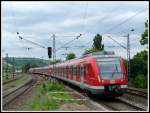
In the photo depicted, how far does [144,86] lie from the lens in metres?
46.8

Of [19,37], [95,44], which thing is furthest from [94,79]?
[95,44]

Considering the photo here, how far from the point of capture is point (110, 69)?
27047 mm

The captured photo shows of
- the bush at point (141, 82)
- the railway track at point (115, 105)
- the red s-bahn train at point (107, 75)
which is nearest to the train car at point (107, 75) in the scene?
the red s-bahn train at point (107, 75)

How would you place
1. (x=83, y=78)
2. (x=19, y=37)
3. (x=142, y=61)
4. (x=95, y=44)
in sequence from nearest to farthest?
(x=83, y=78) < (x=19, y=37) < (x=142, y=61) < (x=95, y=44)

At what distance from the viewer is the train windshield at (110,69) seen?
26750mm

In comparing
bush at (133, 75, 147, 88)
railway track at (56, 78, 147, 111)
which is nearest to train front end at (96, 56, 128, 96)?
railway track at (56, 78, 147, 111)

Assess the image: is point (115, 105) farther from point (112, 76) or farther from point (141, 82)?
point (141, 82)

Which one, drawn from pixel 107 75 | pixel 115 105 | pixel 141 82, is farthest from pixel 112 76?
pixel 141 82

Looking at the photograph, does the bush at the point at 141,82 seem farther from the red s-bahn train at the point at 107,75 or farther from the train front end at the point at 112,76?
the train front end at the point at 112,76

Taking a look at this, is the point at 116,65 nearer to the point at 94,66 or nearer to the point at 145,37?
the point at 94,66

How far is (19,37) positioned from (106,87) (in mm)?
20359

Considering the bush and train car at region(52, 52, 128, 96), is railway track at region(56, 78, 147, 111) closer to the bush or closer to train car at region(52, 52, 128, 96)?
train car at region(52, 52, 128, 96)

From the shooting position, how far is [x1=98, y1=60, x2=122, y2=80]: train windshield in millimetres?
26750

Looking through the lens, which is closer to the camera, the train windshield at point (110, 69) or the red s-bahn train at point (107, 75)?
the red s-bahn train at point (107, 75)
